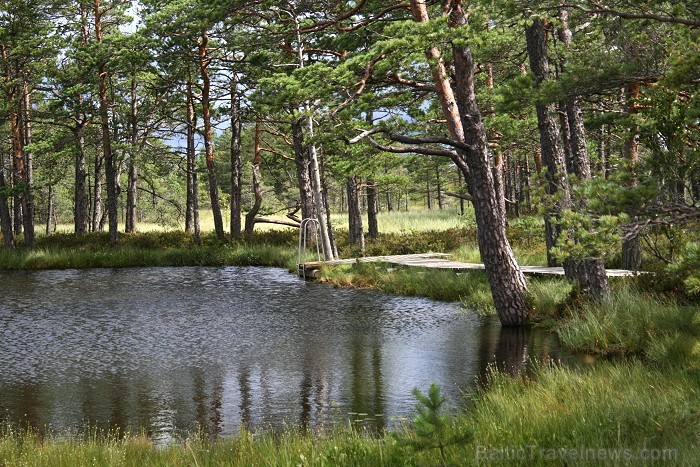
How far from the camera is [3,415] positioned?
28.7 ft

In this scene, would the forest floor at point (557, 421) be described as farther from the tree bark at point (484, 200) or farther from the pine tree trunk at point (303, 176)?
the pine tree trunk at point (303, 176)

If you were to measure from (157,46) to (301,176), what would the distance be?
284 inches

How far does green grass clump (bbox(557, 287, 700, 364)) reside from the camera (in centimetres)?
932

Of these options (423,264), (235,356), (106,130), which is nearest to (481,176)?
(235,356)

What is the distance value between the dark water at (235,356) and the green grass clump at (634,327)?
1.87ft

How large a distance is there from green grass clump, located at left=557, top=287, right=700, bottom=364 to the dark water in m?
0.57

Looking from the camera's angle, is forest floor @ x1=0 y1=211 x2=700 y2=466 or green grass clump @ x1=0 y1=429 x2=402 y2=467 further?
green grass clump @ x1=0 y1=429 x2=402 y2=467

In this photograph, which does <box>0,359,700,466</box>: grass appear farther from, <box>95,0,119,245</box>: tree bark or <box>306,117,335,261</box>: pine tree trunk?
<box>95,0,119,245</box>: tree bark

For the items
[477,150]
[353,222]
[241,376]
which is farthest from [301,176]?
[241,376]

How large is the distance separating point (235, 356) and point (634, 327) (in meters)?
6.29

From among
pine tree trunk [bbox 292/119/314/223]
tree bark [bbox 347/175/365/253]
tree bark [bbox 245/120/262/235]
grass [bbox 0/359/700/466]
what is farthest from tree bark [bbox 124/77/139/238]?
grass [bbox 0/359/700/466]

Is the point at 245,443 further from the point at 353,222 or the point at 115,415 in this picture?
the point at 353,222

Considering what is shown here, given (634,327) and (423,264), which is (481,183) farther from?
(423,264)

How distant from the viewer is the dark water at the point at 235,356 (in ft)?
28.3
